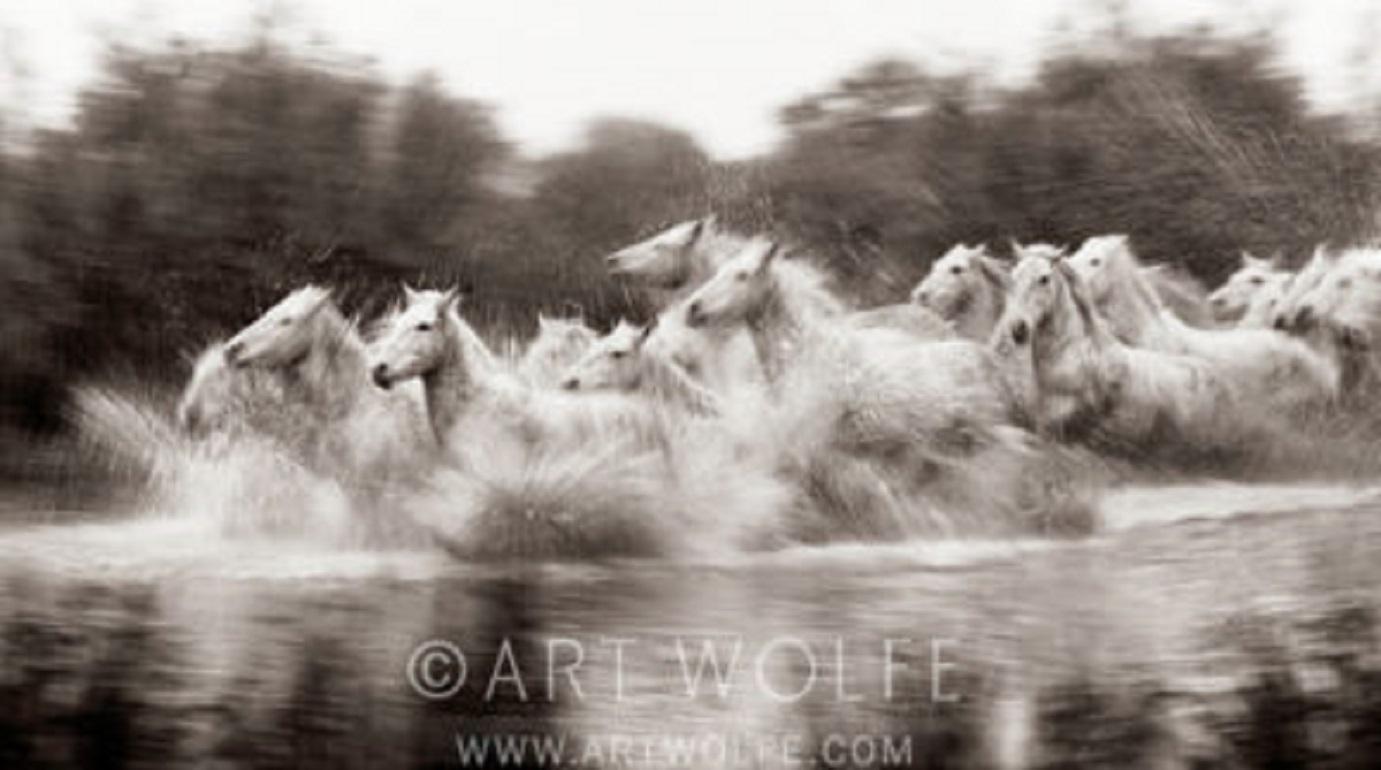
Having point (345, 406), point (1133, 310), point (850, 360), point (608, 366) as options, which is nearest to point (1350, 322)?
point (1133, 310)

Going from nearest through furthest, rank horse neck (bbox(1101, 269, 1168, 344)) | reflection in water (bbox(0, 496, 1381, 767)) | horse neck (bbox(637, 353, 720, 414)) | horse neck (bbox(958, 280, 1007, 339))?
1. reflection in water (bbox(0, 496, 1381, 767))
2. horse neck (bbox(637, 353, 720, 414))
3. horse neck (bbox(958, 280, 1007, 339))
4. horse neck (bbox(1101, 269, 1168, 344))

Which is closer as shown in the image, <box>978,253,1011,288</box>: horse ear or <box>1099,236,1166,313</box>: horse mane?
<box>978,253,1011,288</box>: horse ear

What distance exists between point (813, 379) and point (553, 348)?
618 mm

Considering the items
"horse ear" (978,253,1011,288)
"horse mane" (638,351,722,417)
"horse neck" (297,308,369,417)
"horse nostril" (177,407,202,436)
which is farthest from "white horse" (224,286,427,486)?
"horse ear" (978,253,1011,288)

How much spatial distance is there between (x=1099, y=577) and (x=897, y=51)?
4.38 feet

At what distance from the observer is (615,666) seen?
490 cm

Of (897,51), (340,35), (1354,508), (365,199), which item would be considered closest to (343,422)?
(365,199)

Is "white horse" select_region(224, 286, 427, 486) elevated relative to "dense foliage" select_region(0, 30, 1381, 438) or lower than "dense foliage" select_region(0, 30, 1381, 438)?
lower

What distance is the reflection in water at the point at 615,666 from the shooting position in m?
4.87

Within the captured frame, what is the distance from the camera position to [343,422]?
196 inches

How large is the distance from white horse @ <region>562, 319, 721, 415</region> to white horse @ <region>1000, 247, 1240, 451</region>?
2.65 ft

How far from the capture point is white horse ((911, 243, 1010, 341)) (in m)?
5.06

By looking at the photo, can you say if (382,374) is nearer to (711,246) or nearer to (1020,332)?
Answer: (711,246)

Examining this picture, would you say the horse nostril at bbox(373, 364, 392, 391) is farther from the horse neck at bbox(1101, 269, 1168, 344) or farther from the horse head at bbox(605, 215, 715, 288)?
the horse neck at bbox(1101, 269, 1168, 344)
